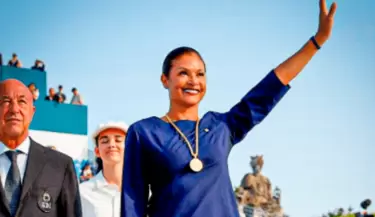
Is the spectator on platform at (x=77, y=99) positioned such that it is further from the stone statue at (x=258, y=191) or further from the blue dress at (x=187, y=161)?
the blue dress at (x=187, y=161)

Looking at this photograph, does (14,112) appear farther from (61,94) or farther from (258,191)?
(258,191)

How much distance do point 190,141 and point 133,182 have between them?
40 centimetres

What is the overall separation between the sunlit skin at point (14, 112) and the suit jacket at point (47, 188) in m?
0.17

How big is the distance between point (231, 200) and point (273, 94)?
637 millimetres

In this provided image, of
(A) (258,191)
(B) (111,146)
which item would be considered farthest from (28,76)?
(B) (111,146)

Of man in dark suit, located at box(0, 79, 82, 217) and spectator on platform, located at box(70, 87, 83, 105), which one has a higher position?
spectator on platform, located at box(70, 87, 83, 105)

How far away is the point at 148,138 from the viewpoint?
4.71 metres

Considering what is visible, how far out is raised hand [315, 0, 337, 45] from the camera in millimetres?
4635

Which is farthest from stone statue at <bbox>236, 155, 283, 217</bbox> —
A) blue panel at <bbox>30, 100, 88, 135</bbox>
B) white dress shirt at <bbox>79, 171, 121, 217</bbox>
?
white dress shirt at <bbox>79, 171, 121, 217</bbox>

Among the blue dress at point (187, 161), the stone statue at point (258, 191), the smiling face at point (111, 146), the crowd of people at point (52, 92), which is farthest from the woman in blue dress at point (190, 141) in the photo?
the stone statue at point (258, 191)

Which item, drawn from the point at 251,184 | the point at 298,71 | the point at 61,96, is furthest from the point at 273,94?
the point at 251,184

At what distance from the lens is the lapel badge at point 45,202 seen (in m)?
5.23

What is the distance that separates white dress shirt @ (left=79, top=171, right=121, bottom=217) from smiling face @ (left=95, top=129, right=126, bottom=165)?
222 millimetres

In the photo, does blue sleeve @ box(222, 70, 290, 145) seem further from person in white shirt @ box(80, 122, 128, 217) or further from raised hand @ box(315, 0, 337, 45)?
person in white shirt @ box(80, 122, 128, 217)
